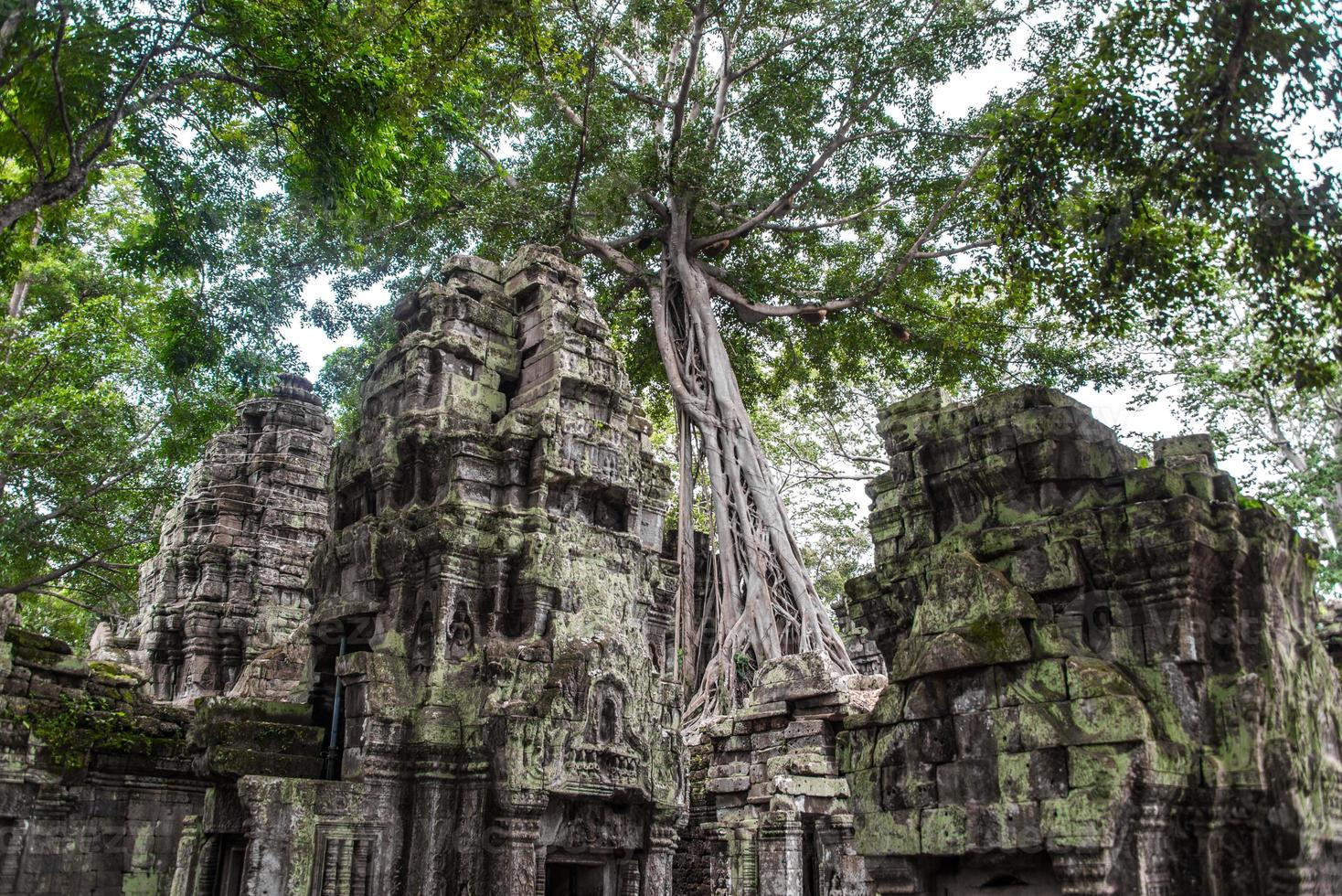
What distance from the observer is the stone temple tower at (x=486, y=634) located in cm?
745

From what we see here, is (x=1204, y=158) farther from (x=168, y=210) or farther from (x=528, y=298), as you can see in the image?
(x=168, y=210)

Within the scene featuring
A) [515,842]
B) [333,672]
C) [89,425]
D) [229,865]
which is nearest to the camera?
[515,842]

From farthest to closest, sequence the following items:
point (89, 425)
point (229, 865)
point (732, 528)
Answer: point (732, 528) < point (89, 425) < point (229, 865)

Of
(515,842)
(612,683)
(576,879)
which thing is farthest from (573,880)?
(612,683)

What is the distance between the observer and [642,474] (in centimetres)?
963

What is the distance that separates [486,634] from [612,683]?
3.56 ft

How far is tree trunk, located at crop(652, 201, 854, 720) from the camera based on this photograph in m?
14.5

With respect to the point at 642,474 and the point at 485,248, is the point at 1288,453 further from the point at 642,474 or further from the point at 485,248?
the point at 485,248

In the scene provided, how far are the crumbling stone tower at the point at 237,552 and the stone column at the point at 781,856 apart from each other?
651cm

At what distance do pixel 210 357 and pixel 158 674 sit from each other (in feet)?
13.6

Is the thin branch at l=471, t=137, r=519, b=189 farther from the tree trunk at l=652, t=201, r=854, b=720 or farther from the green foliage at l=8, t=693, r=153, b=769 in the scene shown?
the green foliage at l=8, t=693, r=153, b=769

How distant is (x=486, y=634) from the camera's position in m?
8.30

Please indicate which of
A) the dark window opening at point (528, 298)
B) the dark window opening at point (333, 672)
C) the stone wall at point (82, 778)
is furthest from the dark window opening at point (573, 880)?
the dark window opening at point (528, 298)

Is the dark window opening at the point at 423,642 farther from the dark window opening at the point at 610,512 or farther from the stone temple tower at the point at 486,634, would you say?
the dark window opening at the point at 610,512
